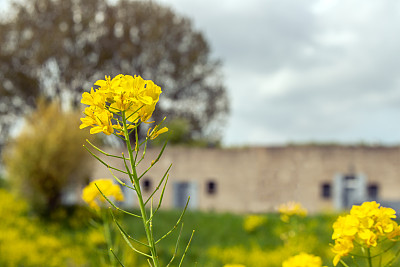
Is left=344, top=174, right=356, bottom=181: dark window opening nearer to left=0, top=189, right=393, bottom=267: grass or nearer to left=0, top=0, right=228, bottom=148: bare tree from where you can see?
left=0, top=189, right=393, bottom=267: grass

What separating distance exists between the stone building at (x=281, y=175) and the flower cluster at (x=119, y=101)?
47.5 feet

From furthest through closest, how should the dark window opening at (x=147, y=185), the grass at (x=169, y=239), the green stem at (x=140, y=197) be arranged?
the dark window opening at (x=147, y=185), the grass at (x=169, y=239), the green stem at (x=140, y=197)

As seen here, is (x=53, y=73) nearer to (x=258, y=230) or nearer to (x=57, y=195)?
(x=57, y=195)

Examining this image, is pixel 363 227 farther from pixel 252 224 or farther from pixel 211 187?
pixel 211 187

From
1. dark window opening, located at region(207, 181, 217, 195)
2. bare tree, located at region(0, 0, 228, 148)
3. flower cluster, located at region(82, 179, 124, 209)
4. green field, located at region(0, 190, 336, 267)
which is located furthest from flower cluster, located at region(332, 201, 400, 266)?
bare tree, located at region(0, 0, 228, 148)

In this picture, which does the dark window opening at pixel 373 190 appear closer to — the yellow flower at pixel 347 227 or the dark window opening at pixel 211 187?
the dark window opening at pixel 211 187

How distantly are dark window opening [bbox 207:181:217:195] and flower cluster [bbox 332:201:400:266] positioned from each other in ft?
52.1

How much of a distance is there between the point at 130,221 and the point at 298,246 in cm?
703

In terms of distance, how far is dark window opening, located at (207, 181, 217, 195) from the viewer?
699 inches

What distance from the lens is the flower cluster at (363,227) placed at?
6.07 feet

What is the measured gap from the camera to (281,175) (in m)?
16.9

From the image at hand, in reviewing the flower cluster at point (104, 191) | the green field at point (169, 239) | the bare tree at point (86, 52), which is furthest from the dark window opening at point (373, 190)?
the flower cluster at point (104, 191)

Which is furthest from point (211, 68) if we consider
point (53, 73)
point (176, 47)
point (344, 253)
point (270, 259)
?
point (344, 253)

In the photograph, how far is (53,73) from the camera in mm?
23766
